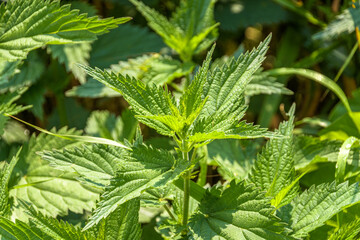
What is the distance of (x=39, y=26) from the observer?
1.01 metres

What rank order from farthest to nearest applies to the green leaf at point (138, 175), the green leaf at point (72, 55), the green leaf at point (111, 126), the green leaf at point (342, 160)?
the green leaf at point (72, 55) → the green leaf at point (111, 126) → the green leaf at point (342, 160) → the green leaf at point (138, 175)

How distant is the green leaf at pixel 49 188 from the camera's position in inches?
43.7

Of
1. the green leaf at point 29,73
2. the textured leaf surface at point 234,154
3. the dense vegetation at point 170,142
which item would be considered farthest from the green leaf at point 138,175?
the green leaf at point 29,73

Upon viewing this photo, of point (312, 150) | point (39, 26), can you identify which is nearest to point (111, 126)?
point (39, 26)

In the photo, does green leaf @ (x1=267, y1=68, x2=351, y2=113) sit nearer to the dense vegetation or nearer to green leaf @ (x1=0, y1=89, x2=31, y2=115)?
the dense vegetation

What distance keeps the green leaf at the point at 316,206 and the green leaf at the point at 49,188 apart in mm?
494

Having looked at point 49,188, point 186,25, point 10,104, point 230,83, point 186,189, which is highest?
point 186,25

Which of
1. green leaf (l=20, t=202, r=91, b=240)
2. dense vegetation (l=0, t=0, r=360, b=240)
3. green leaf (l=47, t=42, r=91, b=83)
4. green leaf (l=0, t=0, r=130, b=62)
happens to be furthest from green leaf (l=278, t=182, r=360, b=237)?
green leaf (l=47, t=42, r=91, b=83)

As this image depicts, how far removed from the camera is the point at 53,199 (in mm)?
1128

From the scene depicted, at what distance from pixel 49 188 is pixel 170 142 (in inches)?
13.4

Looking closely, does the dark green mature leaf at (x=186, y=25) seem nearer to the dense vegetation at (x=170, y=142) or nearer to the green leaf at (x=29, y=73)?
the dense vegetation at (x=170, y=142)

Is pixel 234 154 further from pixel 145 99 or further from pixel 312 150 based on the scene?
pixel 145 99

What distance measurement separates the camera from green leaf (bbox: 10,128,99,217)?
1.11 metres

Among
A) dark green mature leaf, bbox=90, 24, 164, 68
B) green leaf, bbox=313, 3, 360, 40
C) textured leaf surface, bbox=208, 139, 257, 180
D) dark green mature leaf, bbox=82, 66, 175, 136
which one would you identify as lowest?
textured leaf surface, bbox=208, 139, 257, 180
